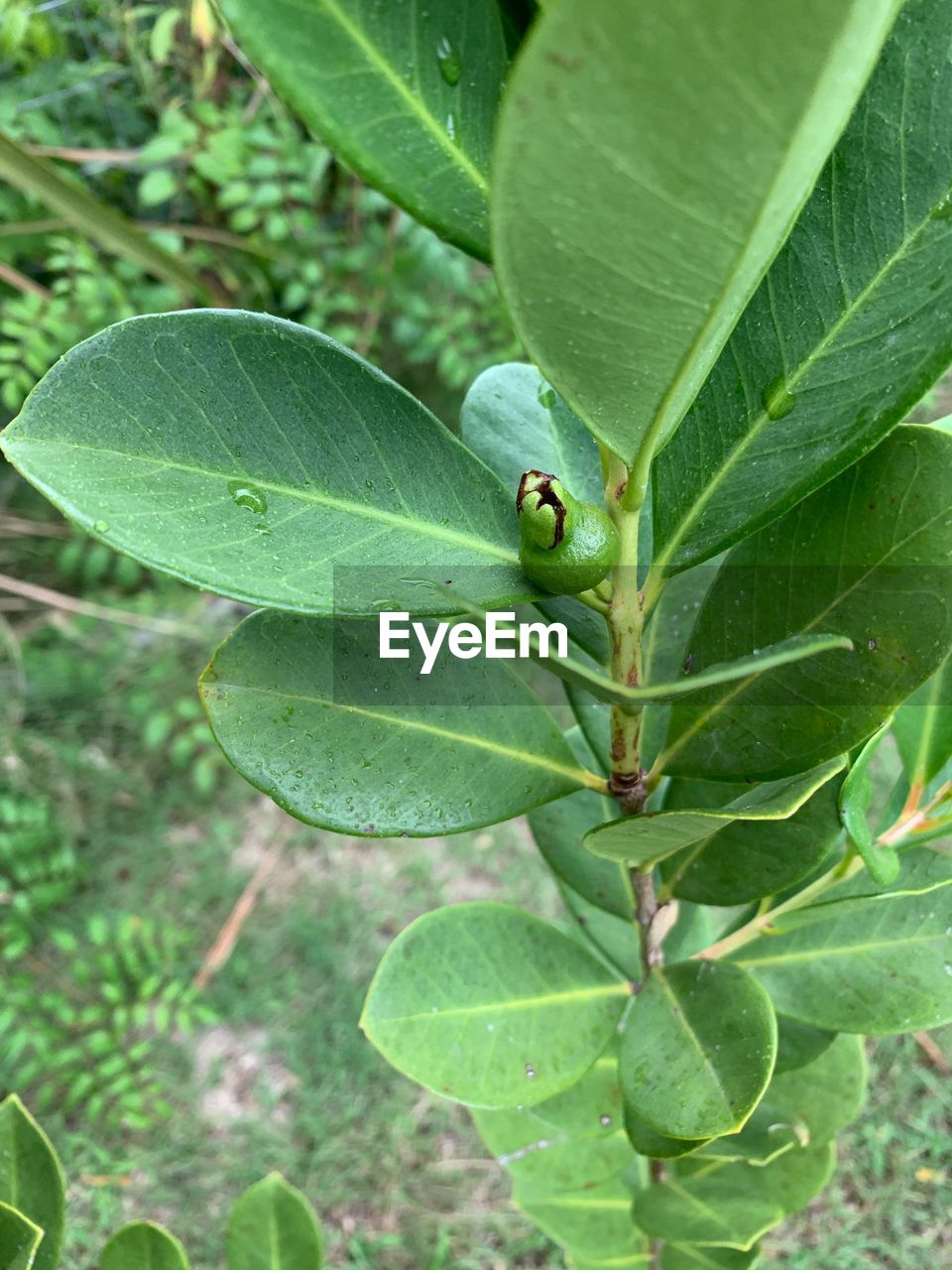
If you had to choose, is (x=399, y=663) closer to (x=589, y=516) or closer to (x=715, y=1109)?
(x=589, y=516)

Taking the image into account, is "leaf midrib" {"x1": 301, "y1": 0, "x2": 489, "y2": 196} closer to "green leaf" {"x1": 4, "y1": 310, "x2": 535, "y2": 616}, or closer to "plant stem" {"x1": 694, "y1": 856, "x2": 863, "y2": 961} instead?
"green leaf" {"x1": 4, "y1": 310, "x2": 535, "y2": 616}

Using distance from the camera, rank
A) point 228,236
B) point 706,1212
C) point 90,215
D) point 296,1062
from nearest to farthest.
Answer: point 706,1212
point 296,1062
point 90,215
point 228,236

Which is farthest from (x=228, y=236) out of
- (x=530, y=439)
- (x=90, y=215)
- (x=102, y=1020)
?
(x=530, y=439)

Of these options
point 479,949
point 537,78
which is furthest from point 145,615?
point 537,78

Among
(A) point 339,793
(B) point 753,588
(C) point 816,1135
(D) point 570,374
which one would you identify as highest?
(D) point 570,374

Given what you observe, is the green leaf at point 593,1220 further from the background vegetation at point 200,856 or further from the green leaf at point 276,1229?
the background vegetation at point 200,856

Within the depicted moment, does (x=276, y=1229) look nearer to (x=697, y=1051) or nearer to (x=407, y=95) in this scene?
(x=697, y=1051)
